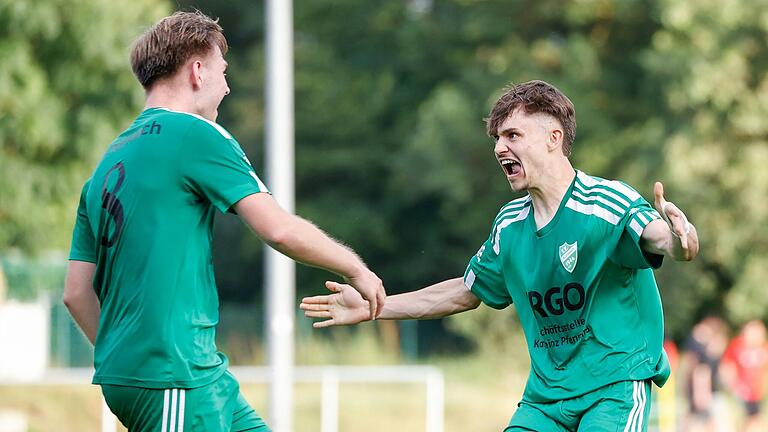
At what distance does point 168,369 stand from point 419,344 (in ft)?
94.6

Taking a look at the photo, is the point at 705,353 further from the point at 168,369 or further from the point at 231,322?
the point at 231,322

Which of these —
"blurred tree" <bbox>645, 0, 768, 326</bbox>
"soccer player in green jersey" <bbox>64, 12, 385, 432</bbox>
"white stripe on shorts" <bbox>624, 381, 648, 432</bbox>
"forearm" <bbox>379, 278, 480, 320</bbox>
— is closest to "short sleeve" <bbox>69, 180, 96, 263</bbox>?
"soccer player in green jersey" <bbox>64, 12, 385, 432</bbox>

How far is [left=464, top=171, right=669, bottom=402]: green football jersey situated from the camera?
5.68 m

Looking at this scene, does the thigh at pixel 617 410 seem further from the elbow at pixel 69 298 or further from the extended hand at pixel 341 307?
the elbow at pixel 69 298

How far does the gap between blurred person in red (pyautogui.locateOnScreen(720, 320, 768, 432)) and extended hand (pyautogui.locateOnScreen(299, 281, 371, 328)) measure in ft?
45.2

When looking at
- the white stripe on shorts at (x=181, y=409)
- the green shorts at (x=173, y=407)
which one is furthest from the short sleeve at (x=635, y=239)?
the white stripe on shorts at (x=181, y=409)

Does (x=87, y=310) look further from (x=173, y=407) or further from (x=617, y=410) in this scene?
(x=617, y=410)

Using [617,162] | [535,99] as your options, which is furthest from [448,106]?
[535,99]

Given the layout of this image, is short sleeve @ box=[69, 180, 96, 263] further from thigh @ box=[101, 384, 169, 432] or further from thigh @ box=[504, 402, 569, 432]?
thigh @ box=[504, 402, 569, 432]

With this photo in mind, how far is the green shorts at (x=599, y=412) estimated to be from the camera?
5609 millimetres

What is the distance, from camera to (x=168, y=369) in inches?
185

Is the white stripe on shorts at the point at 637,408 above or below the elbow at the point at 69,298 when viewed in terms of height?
below

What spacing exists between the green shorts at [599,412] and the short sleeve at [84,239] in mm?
2024

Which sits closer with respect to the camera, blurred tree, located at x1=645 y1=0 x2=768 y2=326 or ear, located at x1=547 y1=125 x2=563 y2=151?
ear, located at x1=547 y1=125 x2=563 y2=151
